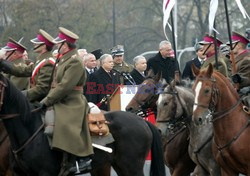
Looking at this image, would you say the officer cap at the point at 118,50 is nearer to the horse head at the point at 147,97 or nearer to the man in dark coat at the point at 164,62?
the man in dark coat at the point at 164,62

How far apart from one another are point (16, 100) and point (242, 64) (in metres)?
3.39

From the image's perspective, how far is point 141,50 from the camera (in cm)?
5034

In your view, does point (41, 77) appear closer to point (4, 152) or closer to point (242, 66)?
point (4, 152)

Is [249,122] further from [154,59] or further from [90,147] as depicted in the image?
[154,59]

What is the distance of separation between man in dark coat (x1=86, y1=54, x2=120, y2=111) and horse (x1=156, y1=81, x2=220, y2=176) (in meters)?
3.30

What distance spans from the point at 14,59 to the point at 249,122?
4228mm

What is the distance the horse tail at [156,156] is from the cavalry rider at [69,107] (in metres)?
1.19

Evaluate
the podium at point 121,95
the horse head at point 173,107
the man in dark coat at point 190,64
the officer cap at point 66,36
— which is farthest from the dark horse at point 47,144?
the podium at point 121,95

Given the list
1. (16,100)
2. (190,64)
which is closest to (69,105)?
(16,100)

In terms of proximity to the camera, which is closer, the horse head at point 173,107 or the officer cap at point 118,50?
Result: the horse head at point 173,107

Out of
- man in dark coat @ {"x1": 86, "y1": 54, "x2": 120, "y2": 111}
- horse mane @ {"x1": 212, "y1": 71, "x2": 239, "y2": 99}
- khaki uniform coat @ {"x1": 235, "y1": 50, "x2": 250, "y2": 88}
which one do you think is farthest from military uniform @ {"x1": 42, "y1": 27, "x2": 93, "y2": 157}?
man in dark coat @ {"x1": 86, "y1": 54, "x2": 120, "y2": 111}

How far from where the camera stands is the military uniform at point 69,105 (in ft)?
35.4

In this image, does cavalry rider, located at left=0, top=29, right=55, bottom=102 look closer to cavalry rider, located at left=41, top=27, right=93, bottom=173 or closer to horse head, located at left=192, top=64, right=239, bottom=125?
cavalry rider, located at left=41, top=27, right=93, bottom=173

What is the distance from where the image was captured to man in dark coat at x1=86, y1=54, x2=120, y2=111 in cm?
1620
